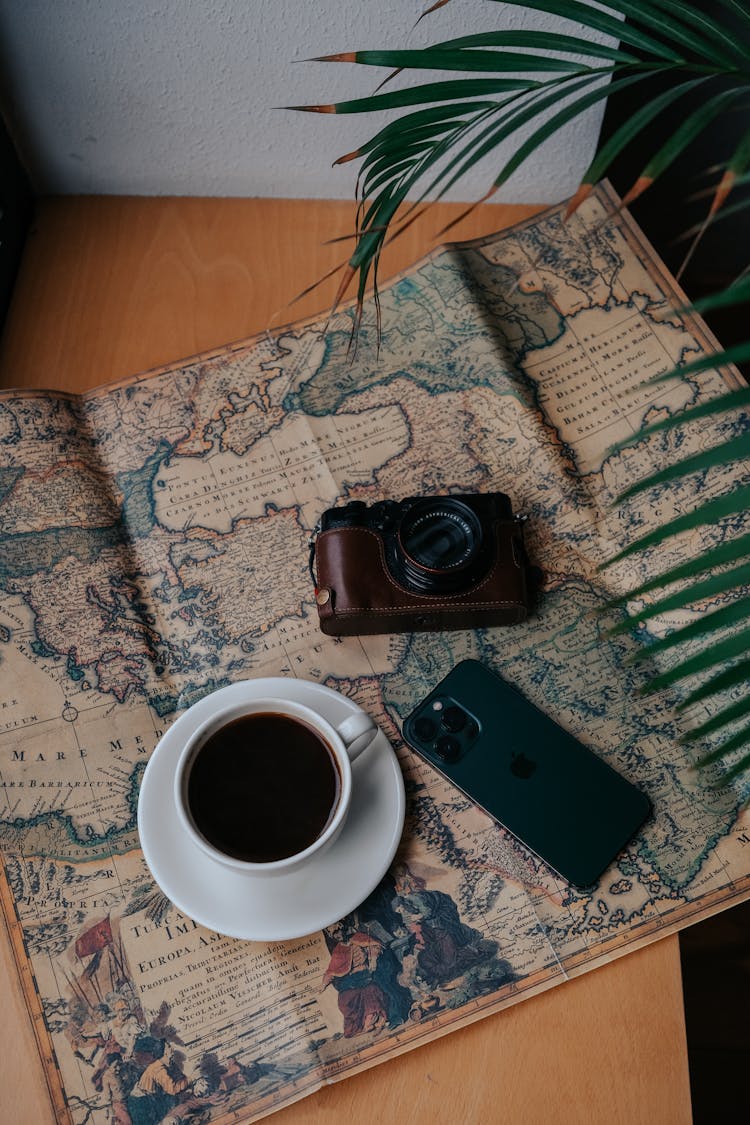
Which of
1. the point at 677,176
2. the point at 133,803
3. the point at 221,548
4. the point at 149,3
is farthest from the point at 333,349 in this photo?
the point at 677,176

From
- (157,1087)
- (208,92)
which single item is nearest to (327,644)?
(157,1087)

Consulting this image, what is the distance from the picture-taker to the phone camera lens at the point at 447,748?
80cm

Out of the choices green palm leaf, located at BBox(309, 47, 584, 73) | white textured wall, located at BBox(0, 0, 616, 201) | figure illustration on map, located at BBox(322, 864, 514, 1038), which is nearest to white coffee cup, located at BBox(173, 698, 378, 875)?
figure illustration on map, located at BBox(322, 864, 514, 1038)

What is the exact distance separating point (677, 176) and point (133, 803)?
134cm

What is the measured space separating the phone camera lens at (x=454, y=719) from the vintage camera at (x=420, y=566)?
0.27 ft

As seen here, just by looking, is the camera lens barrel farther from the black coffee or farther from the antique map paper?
the black coffee

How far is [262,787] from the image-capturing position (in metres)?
0.71

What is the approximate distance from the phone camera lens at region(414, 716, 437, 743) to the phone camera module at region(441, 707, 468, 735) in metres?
0.01

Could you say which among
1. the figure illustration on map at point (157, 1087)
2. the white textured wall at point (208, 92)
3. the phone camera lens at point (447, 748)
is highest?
the white textured wall at point (208, 92)

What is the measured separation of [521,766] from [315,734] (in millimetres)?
199

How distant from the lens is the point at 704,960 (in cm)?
139

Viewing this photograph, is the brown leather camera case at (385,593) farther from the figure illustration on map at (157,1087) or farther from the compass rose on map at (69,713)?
the figure illustration on map at (157,1087)

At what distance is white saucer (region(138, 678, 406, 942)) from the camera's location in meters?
0.72

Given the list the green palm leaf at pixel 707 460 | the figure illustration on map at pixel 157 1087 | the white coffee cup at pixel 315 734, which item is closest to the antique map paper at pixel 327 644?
the figure illustration on map at pixel 157 1087
